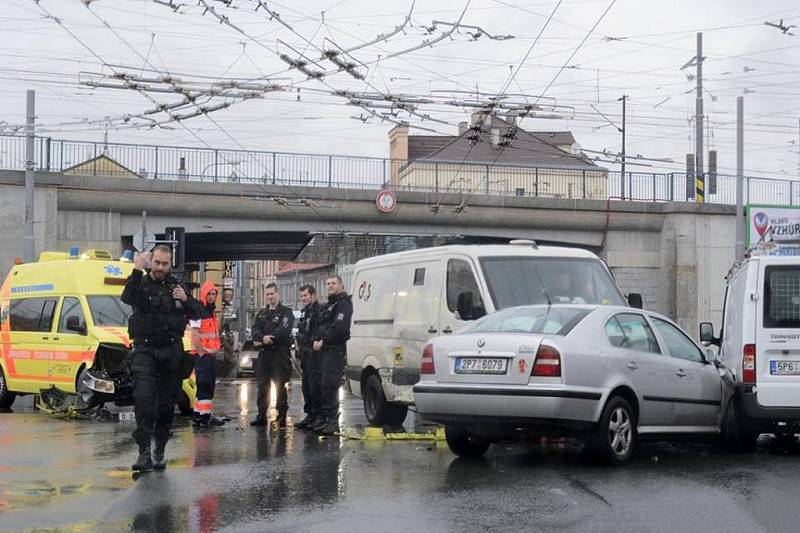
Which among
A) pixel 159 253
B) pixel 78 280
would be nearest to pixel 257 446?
pixel 159 253

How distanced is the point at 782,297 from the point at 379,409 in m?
4.95

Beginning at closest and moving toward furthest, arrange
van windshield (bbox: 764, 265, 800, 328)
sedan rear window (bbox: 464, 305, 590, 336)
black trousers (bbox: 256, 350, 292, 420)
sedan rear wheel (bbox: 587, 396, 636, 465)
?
sedan rear wheel (bbox: 587, 396, 636, 465) → sedan rear window (bbox: 464, 305, 590, 336) → van windshield (bbox: 764, 265, 800, 328) → black trousers (bbox: 256, 350, 292, 420)

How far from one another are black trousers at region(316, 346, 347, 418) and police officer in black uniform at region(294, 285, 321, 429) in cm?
51

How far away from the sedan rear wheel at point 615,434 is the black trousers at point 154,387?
11.2 feet

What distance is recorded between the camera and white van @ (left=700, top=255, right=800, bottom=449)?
1053cm

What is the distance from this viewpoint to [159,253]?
30.6 ft

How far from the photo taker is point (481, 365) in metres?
9.60

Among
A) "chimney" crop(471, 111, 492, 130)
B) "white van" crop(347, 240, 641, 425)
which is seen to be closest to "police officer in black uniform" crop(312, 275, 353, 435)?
"white van" crop(347, 240, 641, 425)

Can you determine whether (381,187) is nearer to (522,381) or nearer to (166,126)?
(166,126)

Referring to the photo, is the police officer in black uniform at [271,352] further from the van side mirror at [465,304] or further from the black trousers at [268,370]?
the van side mirror at [465,304]

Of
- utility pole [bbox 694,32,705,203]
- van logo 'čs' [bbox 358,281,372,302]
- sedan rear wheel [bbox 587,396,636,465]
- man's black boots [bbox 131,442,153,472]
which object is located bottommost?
man's black boots [bbox 131,442,153,472]

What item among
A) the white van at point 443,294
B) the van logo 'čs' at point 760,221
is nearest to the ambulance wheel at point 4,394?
the white van at point 443,294

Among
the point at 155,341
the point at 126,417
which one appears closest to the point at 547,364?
the point at 155,341

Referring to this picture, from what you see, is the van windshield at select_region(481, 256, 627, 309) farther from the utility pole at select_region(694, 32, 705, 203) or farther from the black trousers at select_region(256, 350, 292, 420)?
the utility pole at select_region(694, 32, 705, 203)
